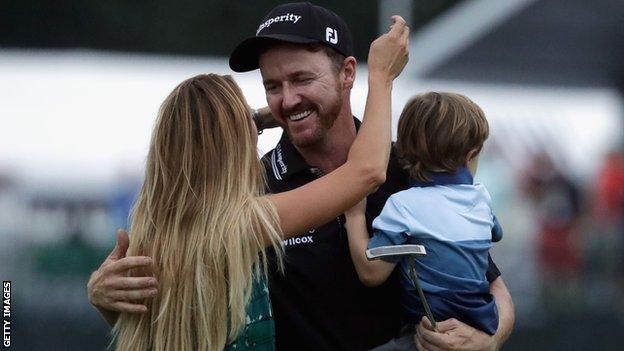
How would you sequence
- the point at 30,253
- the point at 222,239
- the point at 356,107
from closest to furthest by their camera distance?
1. the point at 222,239
2. the point at 30,253
3. the point at 356,107

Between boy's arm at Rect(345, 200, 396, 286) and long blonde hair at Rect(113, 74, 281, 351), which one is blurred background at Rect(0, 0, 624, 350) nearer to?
boy's arm at Rect(345, 200, 396, 286)

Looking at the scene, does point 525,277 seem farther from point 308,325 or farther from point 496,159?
point 308,325

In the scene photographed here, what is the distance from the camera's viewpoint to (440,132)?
128 inches

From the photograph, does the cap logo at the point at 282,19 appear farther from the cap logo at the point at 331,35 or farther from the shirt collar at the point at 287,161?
the shirt collar at the point at 287,161

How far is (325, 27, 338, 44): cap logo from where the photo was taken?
3484 mm

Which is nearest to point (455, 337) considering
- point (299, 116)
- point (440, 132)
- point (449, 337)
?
point (449, 337)

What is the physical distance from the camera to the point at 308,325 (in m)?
3.34

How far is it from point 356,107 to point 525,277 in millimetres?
1712

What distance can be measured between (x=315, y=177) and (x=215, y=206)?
22.9 inches

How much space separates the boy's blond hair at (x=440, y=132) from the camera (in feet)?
10.7

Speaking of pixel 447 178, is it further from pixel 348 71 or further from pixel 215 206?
pixel 215 206

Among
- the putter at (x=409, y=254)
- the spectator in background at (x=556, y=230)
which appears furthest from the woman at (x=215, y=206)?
the spectator in background at (x=556, y=230)

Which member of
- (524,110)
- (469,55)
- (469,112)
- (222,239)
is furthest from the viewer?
(469,55)

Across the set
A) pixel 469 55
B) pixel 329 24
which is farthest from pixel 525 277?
pixel 329 24
